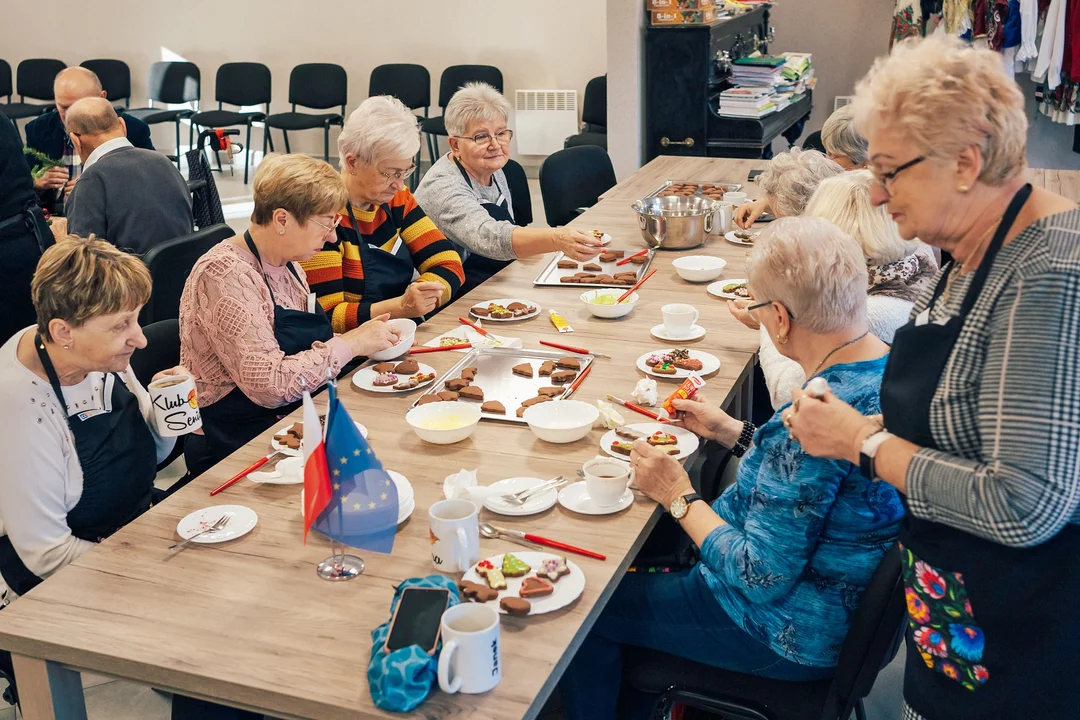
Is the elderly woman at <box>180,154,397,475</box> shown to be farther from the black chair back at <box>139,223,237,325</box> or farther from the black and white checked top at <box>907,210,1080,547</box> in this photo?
the black and white checked top at <box>907,210,1080,547</box>

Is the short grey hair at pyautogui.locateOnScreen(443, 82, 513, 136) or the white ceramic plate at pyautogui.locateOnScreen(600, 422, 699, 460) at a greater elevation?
the short grey hair at pyautogui.locateOnScreen(443, 82, 513, 136)

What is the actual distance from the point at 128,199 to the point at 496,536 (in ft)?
9.08

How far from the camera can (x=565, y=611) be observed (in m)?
1.61

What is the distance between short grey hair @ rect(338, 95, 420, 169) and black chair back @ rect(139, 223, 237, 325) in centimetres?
56

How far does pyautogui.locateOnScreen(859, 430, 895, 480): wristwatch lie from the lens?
143 centimetres

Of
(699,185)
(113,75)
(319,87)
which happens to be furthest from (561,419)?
(113,75)

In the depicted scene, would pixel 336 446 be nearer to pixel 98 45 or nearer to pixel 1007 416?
pixel 1007 416

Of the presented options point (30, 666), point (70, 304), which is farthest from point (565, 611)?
point (70, 304)

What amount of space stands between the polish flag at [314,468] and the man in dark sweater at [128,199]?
2.68m

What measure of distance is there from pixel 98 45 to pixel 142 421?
875 centimetres

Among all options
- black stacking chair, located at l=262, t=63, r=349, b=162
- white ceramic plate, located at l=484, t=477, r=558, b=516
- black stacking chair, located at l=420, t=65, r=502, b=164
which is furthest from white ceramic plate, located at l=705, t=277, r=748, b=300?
black stacking chair, located at l=262, t=63, r=349, b=162

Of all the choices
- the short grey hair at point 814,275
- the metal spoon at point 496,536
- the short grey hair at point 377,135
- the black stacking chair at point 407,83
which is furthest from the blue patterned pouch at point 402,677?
the black stacking chair at point 407,83

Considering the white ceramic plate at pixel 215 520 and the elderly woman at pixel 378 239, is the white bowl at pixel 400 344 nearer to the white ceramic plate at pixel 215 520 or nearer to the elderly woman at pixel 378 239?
the elderly woman at pixel 378 239

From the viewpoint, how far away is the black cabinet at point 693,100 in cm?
554
